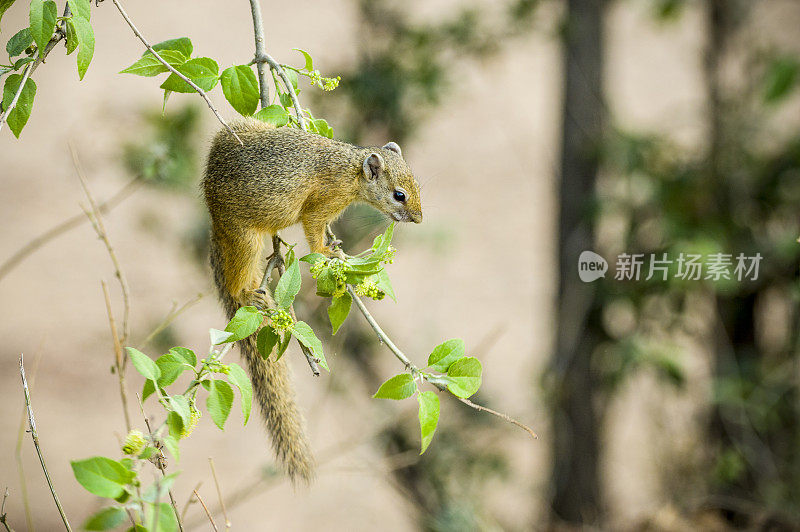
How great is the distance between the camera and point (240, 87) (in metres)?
0.85

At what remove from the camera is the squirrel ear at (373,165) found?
1.22m

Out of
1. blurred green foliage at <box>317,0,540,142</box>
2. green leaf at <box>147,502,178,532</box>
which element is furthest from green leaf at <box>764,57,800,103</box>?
green leaf at <box>147,502,178,532</box>

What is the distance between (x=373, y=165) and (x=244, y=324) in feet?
1.77

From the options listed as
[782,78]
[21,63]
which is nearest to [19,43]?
[21,63]

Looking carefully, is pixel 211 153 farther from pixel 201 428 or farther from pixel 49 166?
pixel 49 166

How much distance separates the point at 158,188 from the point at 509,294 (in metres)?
2.65

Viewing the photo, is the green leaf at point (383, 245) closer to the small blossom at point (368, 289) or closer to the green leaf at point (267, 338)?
the small blossom at point (368, 289)

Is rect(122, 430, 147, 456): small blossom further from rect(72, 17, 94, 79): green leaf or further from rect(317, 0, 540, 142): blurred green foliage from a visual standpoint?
rect(317, 0, 540, 142): blurred green foliage

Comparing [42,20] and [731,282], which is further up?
[42,20]

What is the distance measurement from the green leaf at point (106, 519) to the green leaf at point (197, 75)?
0.46 metres

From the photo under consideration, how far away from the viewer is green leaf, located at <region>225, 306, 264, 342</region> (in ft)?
2.45

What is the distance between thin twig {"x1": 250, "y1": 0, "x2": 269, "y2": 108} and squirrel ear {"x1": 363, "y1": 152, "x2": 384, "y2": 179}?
0.90 ft

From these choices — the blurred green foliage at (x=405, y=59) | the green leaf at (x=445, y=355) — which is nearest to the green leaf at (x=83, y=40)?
the green leaf at (x=445, y=355)

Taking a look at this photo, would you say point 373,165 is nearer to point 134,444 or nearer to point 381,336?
point 381,336
